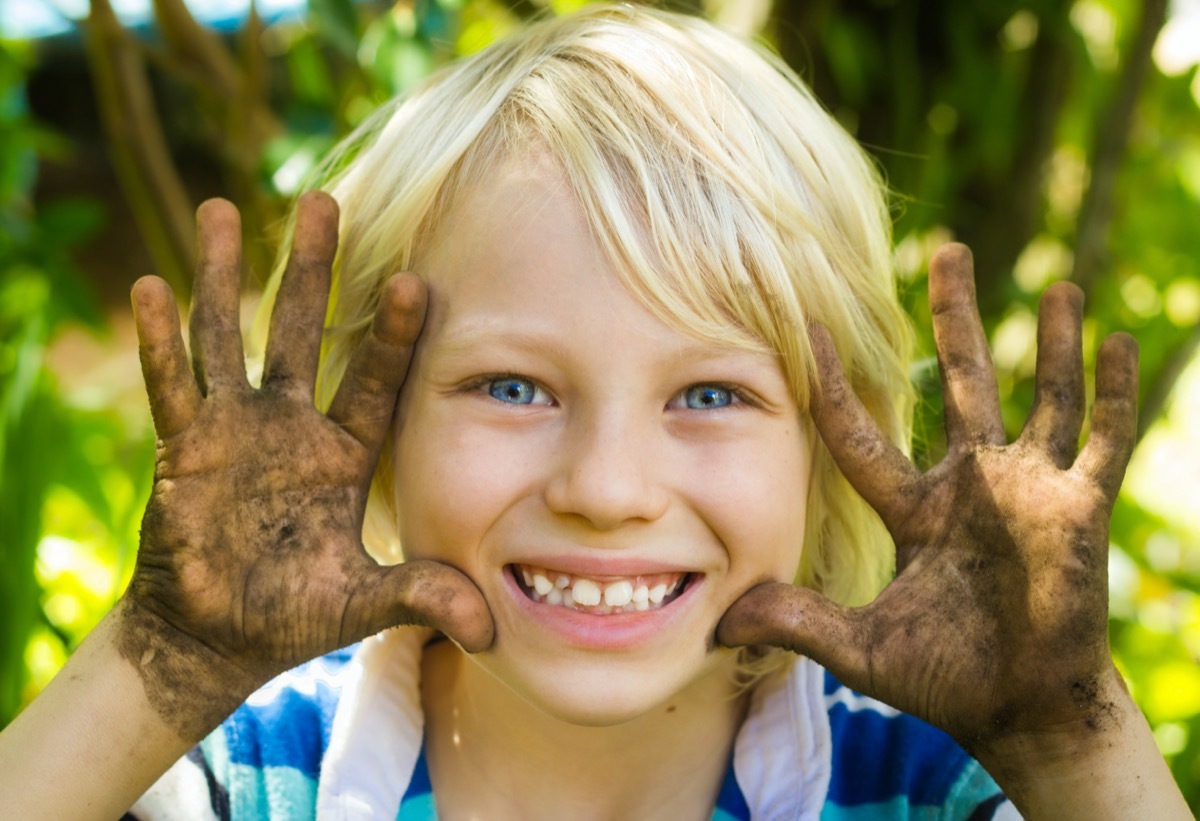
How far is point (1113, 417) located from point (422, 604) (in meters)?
0.73

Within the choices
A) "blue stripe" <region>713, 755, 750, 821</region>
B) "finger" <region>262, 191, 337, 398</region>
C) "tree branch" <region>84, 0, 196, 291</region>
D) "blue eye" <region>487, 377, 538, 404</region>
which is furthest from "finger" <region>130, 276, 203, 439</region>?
"tree branch" <region>84, 0, 196, 291</region>

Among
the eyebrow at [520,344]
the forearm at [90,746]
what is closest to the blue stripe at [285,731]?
the forearm at [90,746]

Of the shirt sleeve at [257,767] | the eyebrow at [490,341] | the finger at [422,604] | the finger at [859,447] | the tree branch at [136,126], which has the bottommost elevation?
the shirt sleeve at [257,767]

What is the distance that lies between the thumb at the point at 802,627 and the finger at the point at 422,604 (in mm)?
270

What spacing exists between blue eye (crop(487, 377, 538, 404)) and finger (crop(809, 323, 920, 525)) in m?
0.31

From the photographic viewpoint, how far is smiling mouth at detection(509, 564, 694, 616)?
1.28 metres

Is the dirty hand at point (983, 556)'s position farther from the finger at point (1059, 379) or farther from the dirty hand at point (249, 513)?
the dirty hand at point (249, 513)

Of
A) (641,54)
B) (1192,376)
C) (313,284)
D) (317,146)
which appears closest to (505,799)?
(313,284)

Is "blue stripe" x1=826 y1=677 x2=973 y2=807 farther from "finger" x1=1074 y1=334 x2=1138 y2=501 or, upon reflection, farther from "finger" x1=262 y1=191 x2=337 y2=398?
"finger" x1=262 y1=191 x2=337 y2=398

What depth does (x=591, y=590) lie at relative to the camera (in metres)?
1.27

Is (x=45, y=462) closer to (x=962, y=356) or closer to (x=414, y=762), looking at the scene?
(x=414, y=762)

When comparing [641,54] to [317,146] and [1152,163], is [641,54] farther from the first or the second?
[1152,163]

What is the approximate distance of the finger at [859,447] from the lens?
4.24 feet

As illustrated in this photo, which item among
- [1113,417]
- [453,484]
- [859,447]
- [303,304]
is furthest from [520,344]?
[1113,417]
